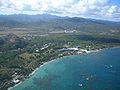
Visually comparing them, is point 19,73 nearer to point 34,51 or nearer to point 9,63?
point 9,63

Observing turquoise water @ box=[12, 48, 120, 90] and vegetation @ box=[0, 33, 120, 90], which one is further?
vegetation @ box=[0, 33, 120, 90]

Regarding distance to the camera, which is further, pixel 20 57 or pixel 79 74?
pixel 20 57

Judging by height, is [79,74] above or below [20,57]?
below

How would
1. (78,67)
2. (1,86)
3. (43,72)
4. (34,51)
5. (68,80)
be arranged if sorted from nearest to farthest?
(1,86) < (68,80) < (43,72) < (78,67) < (34,51)

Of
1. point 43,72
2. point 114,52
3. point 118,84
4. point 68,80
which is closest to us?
point 118,84

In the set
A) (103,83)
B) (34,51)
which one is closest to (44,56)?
(34,51)

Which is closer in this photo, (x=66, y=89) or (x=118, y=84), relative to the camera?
(x=66, y=89)

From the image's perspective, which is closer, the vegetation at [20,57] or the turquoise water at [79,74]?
the turquoise water at [79,74]
